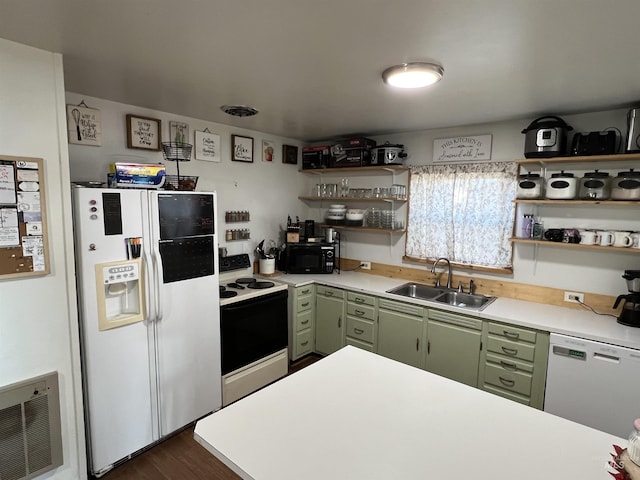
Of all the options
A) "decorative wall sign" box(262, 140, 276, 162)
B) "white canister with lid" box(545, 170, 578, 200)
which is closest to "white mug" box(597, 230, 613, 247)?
"white canister with lid" box(545, 170, 578, 200)

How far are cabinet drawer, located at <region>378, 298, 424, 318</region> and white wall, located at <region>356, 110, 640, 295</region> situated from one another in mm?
738

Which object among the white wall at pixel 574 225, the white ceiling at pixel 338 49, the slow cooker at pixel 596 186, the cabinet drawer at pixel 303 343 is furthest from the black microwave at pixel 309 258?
the slow cooker at pixel 596 186

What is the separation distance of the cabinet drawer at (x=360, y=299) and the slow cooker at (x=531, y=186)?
1.51 meters

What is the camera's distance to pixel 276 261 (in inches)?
158

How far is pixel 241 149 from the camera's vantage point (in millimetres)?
3570

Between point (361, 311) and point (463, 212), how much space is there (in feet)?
4.36

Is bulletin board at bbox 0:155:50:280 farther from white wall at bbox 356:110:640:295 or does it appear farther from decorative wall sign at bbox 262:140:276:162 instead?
white wall at bbox 356:110:640:295

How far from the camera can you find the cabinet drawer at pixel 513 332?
250cm

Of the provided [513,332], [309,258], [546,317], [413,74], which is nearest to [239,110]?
[413,74]

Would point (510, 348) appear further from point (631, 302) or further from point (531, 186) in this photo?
point (531, 186)

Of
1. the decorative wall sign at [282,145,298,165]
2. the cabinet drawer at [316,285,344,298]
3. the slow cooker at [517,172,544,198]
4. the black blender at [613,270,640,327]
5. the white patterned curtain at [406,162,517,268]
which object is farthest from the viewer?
the decorative wall sign at [282,145,298,165]

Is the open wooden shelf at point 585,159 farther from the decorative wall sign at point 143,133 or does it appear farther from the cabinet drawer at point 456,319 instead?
the decorative wall sign at point 143,133

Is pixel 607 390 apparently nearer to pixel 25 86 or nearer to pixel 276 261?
pixel 276 261

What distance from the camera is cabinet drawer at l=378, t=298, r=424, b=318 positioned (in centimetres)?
301
